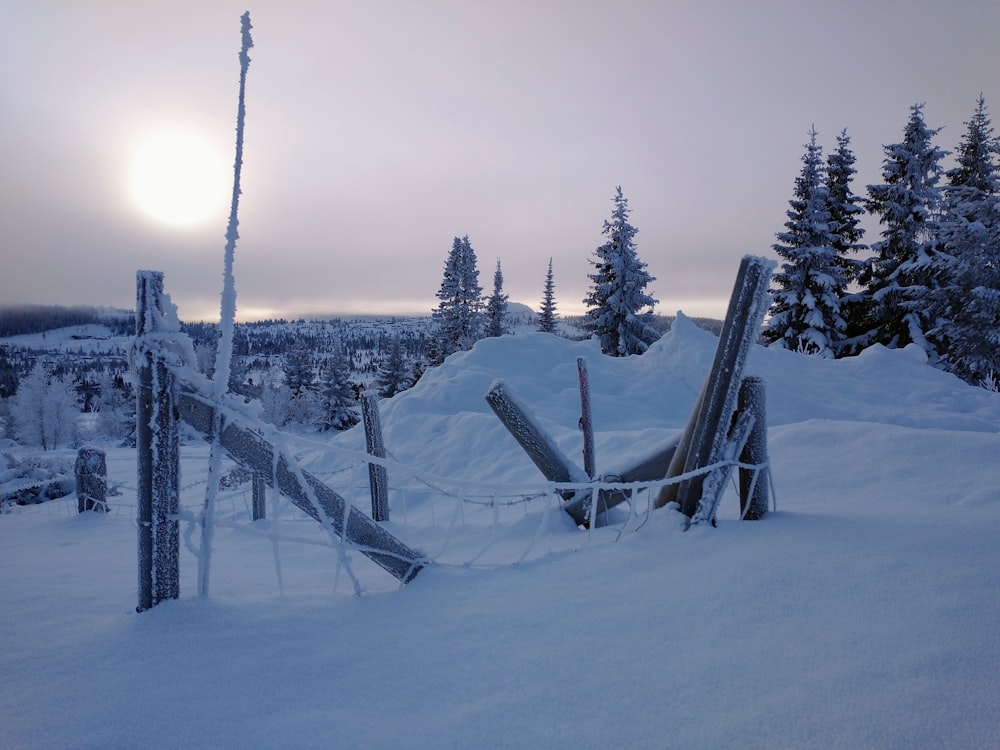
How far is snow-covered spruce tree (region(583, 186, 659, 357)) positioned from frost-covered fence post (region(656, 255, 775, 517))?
21.7 m

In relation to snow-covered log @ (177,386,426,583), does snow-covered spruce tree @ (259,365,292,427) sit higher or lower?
lower

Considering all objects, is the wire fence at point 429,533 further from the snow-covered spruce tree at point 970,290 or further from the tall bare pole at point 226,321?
the snow-covered spruce tree at point 970,290

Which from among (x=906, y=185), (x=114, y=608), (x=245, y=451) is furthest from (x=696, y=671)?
(x=906, y=185)

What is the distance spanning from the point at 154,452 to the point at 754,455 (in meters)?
3.39

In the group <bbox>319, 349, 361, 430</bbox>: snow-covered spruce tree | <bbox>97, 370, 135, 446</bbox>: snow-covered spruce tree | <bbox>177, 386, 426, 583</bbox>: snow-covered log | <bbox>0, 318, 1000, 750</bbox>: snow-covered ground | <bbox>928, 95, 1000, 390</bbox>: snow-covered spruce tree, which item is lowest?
<bbox>97, 370, 135, 446</bbox>: snow-covered spruce tree

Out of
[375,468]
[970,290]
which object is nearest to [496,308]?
[970,290]

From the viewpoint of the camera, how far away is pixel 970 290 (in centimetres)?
1750

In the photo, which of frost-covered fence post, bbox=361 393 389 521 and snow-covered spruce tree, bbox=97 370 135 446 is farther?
snow-covered spruce tree, bbox=97 370 135 446

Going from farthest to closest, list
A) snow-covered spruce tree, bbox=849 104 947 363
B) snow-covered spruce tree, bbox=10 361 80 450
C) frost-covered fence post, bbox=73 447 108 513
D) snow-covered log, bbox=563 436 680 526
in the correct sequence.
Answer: snow-covered spruce tree, bbox=10 361 80 450
snow-covered spruce tree, bbox=849 104 947 363
frost-covered fence post, bbox=73 447 108 513
snow-covered log, bbox=563 436 680 526

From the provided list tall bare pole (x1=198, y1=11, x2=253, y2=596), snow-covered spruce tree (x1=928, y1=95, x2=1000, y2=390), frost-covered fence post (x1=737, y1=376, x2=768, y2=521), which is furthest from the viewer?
snow-covered spruce tree (x1=928, y1=95, x2=1000, y2=390)

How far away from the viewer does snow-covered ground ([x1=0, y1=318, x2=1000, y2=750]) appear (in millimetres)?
1514

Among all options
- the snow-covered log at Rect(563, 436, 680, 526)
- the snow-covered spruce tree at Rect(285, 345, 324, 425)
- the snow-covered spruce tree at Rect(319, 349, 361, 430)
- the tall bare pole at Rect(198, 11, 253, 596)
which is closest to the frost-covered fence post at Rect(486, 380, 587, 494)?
the snow-covered log at Rect(563, 436, 680, 526)

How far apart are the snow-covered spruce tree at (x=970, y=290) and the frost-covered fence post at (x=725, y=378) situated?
1881 cm

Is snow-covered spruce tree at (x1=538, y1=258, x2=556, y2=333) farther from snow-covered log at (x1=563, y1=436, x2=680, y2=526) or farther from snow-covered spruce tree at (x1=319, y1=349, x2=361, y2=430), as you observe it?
snow-covered log at (x1=563, y1=436, x2=680, y2=526)
